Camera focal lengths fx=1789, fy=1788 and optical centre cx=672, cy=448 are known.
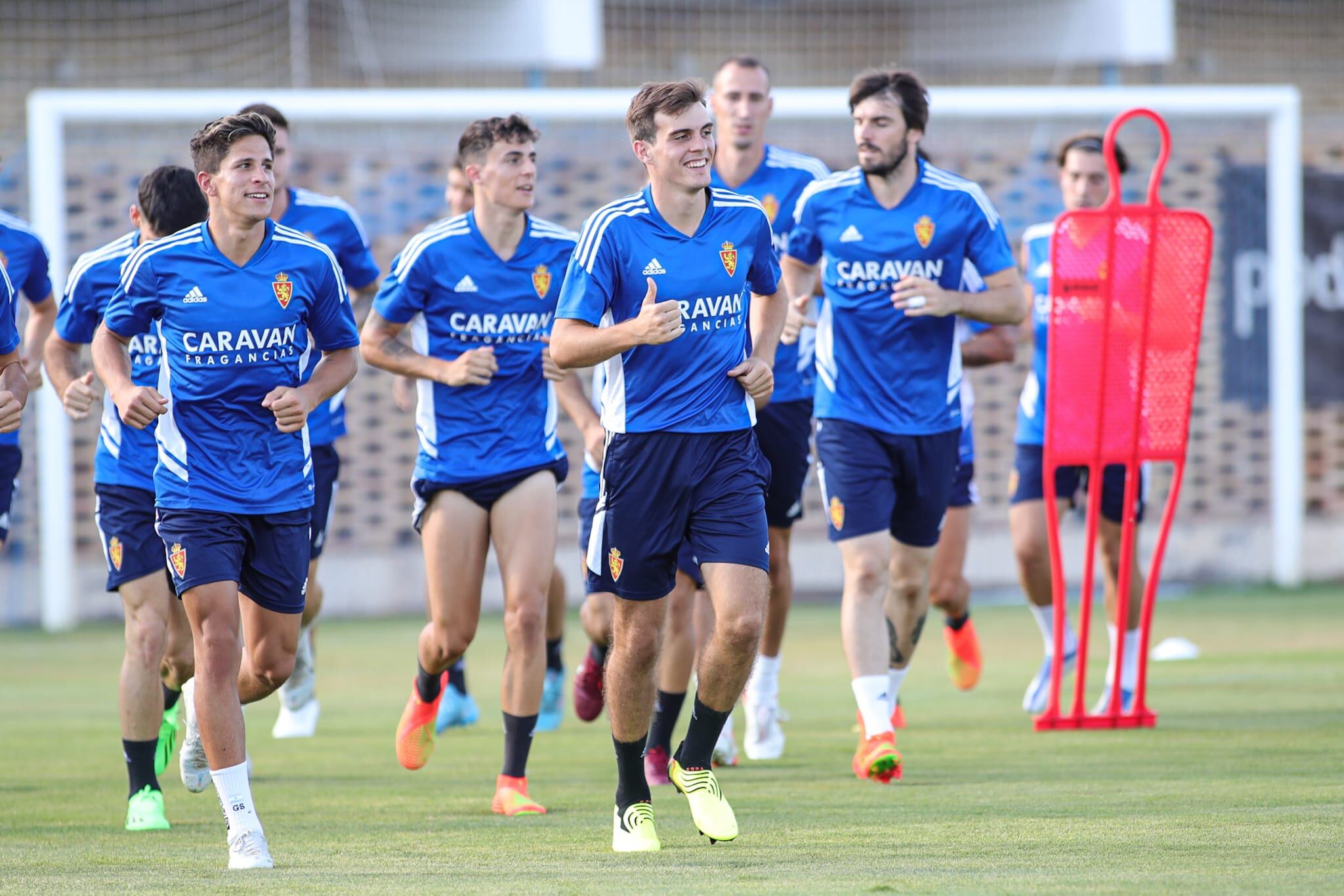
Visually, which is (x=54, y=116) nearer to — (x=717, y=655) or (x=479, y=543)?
(x=479, y=543)

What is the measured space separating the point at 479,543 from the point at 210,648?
1.48 m

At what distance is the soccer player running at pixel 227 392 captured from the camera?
5008 millimetres

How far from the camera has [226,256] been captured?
518cm

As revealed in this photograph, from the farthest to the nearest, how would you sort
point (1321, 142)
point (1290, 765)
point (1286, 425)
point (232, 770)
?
point (1321, 142) → point (1286, 425) → point (1290, 765) → point (232, 770)

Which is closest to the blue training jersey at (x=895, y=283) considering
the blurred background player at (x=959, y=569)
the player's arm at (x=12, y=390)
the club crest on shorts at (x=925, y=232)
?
the club crest on shorts at (x=925, y=232)

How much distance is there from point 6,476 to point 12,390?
0.67 metres

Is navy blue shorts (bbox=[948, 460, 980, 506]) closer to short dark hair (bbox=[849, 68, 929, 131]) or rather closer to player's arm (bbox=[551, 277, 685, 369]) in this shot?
short dark hair (bbox=[849, 68, 929, 131])

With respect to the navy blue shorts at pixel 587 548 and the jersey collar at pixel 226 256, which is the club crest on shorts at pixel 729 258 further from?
the jersey collar at pixel 226 256

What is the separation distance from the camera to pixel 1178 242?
7.18m

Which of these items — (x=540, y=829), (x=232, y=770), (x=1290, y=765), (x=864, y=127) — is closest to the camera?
(x=232, y=770)

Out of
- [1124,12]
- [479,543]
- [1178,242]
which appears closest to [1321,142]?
[1124,12]

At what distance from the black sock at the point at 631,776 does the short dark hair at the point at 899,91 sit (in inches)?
107

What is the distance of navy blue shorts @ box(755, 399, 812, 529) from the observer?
726 centimetres

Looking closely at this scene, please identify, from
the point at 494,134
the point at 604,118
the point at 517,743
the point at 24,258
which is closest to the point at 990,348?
the point at 494,134
